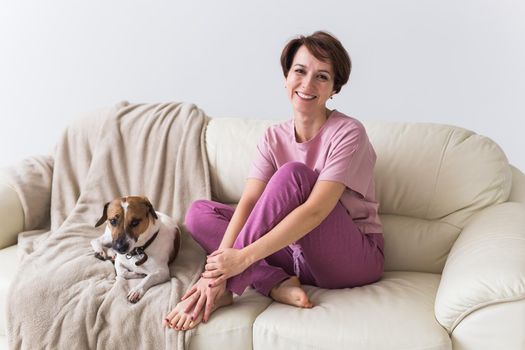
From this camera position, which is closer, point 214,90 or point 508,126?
point 508,126

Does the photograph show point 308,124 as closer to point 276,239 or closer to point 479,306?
point 276,239

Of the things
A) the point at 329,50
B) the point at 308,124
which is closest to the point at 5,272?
the point at 308,124

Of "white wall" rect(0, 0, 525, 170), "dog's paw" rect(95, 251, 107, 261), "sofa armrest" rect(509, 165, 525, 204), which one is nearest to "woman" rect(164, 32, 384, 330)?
"dog's paw" rect(95, 251, 107, 261)

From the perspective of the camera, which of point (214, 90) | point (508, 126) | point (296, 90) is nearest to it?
point (296, 90)

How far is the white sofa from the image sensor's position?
65.9 inches

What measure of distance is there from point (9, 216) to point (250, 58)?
127cm

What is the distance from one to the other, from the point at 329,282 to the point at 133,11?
5.57 ft

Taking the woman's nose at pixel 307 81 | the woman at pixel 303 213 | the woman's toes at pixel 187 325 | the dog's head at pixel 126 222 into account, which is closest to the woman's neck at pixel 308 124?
the woman at pixel 303 213

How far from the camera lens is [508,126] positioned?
108 inches

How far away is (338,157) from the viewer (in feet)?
6.33

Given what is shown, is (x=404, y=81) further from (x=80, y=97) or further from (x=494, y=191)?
(x=80, y=97)

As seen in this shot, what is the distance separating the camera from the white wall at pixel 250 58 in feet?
8.71

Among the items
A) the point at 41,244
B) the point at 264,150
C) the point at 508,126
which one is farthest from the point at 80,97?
the point at 508,126

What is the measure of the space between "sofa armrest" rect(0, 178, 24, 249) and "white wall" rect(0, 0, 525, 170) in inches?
31.1
